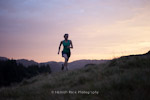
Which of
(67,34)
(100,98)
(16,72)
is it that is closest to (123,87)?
(100,98)

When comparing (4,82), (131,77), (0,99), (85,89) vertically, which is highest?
(131,77)

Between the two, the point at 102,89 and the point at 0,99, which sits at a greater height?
the point at 102,89

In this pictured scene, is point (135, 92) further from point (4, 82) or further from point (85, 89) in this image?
point (4, 82)

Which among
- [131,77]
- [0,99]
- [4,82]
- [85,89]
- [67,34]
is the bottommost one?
[4,82]

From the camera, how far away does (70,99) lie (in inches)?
164

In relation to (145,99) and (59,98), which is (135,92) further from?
(59,98)

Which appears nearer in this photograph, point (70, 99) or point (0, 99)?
point (70, 99)

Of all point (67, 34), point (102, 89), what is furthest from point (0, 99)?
point (67, 34)

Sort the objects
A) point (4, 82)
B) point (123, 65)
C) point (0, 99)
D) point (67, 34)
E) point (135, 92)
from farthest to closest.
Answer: point (4, 82)
point (67, 34)
point (123, 65)
point (0, 99)
point (135, 92)

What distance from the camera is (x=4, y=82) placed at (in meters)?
44.4

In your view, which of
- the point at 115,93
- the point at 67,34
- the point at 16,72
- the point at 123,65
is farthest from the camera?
the point at 16,72

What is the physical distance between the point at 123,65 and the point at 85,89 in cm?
267

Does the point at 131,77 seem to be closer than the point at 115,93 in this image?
No

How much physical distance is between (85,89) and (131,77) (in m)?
1.29
